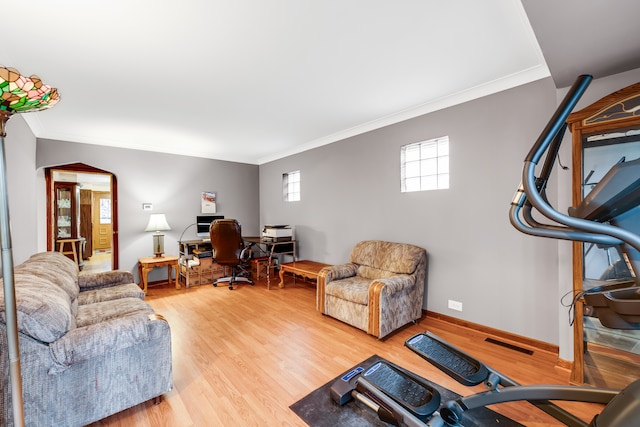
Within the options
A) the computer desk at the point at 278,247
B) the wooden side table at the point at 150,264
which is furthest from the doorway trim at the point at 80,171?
the computer desk at the point at 278,247

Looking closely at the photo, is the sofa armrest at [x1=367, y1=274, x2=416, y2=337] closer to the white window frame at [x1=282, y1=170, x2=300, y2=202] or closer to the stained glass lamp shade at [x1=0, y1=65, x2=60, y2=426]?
the stained glass lamp shade at [x1=0, y1=65, x2=60, y2=426]

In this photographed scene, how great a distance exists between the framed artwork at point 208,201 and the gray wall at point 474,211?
2966 millimetres

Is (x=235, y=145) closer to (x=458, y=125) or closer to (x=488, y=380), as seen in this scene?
(x=458, y=125)

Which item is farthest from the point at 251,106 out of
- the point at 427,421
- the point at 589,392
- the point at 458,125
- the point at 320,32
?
the point at 589,392

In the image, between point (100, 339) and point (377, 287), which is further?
point (377, 287)

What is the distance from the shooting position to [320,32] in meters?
1.84

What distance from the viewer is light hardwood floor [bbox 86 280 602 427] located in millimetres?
1672

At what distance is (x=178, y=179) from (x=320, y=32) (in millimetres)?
4197

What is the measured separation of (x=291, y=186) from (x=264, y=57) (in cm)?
328

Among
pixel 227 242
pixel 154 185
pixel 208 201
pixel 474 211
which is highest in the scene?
pixel 154 185

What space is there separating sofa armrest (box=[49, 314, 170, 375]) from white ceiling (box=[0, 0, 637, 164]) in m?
1.91

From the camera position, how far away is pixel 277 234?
468 centimetres

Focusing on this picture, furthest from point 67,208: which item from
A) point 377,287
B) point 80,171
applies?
point 377,287

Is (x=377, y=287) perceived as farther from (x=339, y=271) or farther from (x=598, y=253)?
(x=598, y=253)
